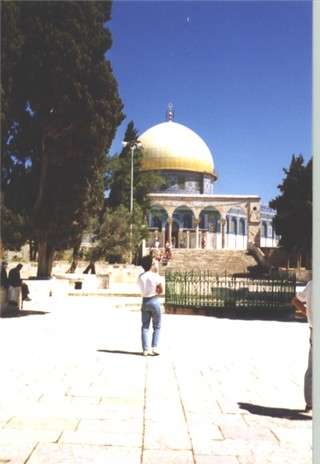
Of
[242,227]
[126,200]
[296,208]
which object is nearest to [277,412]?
[126,200]

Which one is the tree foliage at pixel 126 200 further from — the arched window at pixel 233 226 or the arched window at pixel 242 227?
the arched window at pixel 242 227

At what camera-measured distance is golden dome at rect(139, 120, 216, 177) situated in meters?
48.8

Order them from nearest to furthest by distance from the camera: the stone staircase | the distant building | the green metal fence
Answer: the green metal fence, the stone staircase, the distant building

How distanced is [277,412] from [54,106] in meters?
8.34

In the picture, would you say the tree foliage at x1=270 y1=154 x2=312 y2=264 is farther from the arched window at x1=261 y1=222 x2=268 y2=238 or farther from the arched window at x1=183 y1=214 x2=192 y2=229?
the arched window at x1=261 y1=222 x2=268 y2=238

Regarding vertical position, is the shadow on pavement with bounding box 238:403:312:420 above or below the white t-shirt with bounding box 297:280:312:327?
below

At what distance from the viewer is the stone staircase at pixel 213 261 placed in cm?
3184

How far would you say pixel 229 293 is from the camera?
43.3 ft

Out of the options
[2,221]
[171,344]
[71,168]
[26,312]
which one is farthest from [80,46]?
[171,344]

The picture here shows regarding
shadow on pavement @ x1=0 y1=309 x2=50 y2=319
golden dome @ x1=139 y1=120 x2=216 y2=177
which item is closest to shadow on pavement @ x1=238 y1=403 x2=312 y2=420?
shadow on pavement @ x1=0 y1=309 x2=50 y2=319

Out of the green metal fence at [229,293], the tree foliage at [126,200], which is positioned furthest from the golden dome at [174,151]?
the green metal fence at [229,293]

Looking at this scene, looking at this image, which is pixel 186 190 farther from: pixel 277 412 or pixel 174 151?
pixel 277 412

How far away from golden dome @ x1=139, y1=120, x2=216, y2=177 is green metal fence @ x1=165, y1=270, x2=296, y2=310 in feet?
117

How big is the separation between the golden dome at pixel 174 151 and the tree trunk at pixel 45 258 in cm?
3497
